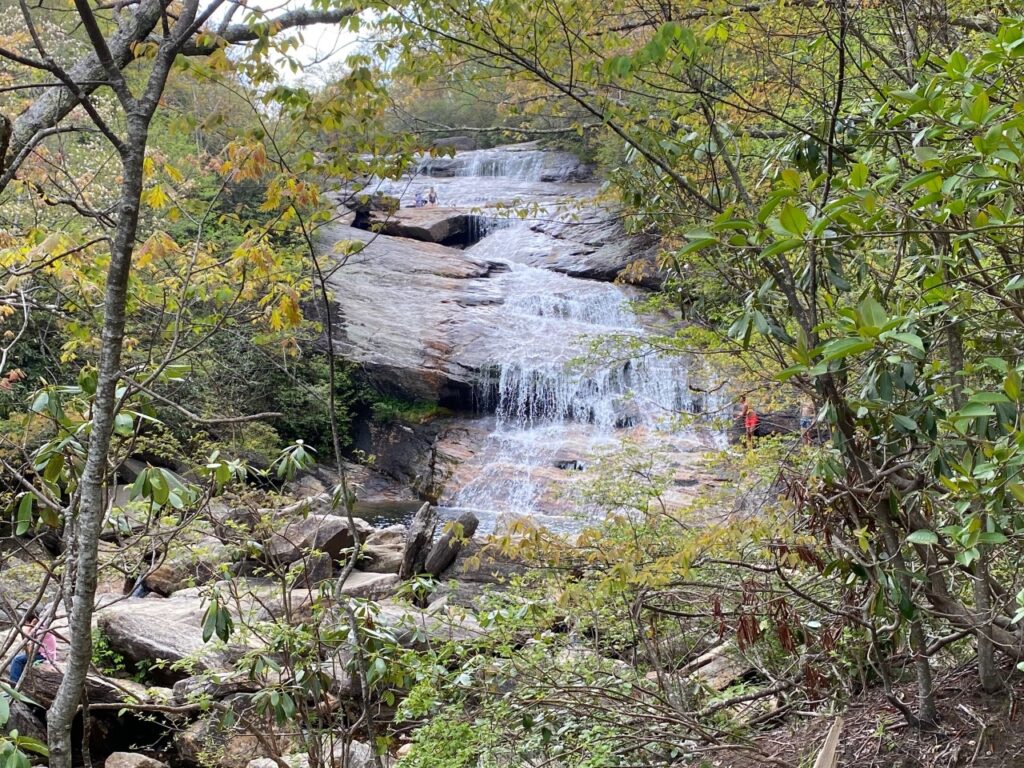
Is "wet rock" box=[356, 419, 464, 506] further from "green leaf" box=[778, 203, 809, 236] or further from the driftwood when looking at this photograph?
"green leaf" box=[778, 203, 809, 236]

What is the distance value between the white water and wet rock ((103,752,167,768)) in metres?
7.28

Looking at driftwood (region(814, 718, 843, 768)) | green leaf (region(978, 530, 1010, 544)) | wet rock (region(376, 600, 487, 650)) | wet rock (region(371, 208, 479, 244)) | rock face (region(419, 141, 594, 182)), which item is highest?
rock face (region(419, 141, 594, 182))

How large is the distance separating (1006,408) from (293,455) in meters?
2.40

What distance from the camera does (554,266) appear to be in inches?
787

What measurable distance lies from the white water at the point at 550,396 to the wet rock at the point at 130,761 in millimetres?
7276

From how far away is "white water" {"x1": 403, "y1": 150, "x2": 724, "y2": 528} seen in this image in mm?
13875

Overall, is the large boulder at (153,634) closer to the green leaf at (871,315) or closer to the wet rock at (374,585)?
the wet rock at (374,585)

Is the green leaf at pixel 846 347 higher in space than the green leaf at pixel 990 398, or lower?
higher

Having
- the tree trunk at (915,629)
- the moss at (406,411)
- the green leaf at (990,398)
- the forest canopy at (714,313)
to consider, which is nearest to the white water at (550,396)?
the moss at (406,411)

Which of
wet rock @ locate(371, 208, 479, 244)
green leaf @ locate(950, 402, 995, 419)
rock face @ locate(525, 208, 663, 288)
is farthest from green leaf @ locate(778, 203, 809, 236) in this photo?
wet rock @ locate(371, 208, 479, 244)

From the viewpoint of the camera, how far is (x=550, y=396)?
15695mm

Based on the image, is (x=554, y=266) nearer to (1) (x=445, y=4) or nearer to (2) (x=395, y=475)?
(2) (x=395, y=475)

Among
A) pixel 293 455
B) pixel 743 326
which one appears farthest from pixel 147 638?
pixel 743 326

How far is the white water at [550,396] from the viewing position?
45.5 feet
